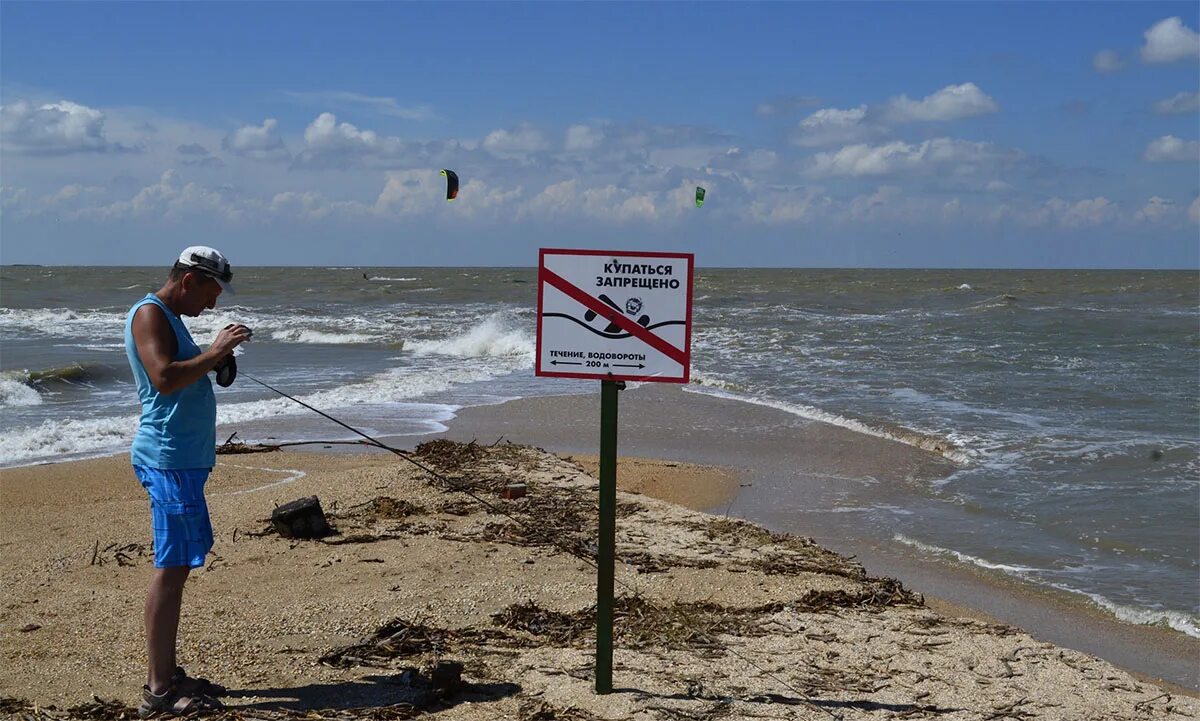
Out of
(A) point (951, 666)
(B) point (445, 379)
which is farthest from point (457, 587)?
(B) point (445, 379)

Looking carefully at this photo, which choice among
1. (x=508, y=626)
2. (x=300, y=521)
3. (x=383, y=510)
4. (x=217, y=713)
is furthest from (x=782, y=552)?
(x=217, y=713)

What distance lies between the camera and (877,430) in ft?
42.8

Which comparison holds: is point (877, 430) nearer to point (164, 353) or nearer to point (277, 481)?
point (277, 481)

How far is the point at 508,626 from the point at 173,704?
160 cm

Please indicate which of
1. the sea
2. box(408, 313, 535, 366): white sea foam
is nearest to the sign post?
the sea

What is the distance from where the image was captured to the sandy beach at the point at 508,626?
4309 millimetres

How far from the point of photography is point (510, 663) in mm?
4637

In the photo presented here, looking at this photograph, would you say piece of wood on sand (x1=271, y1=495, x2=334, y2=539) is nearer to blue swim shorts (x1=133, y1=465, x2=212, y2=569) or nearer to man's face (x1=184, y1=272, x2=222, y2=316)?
blue swim shorts (x1=133, y1=465, x2=212, y2=569)

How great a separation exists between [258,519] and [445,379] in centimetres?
1130

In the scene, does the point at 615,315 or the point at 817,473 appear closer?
the point at 615,315

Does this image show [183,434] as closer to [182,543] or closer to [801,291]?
[182,543]

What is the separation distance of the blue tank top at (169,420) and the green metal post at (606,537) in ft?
4.73

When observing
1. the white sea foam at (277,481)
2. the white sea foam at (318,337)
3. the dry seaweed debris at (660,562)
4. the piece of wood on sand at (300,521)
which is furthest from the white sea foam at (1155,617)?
the white sea foam at (318,337)

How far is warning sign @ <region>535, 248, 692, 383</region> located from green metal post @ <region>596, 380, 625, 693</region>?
14 cm
